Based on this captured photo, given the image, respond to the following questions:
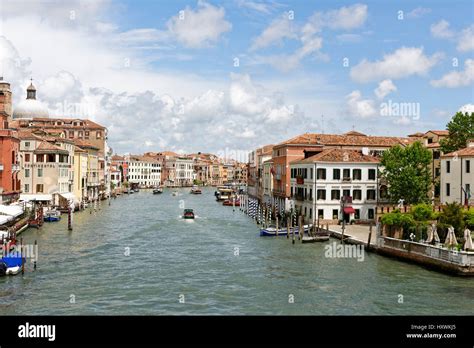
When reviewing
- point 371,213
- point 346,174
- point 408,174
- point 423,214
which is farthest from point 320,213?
point 423,214

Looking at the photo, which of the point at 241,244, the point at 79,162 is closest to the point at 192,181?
the point at 79,162

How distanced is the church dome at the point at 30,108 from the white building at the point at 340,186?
54.1 meters

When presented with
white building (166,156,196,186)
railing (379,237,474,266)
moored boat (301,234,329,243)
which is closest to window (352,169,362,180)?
moored boat (301,234,329,243)

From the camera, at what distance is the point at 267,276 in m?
18.0

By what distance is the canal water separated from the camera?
14.0m

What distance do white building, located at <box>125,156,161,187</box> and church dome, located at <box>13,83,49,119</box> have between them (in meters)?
42.5

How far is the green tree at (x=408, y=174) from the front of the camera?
29219 mm

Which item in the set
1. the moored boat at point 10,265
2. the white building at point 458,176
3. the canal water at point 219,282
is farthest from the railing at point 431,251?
the moored boat at point 10,265

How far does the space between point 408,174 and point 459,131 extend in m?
6.23

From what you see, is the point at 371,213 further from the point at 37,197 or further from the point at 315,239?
the point at 37,197
